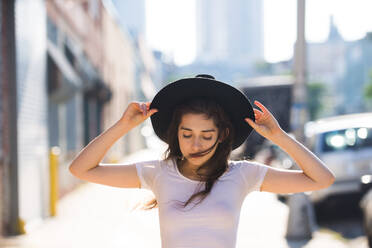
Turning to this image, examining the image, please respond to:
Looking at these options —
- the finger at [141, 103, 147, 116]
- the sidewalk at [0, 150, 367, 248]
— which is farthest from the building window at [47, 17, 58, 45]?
the finger at [141, 103, 147, 116]

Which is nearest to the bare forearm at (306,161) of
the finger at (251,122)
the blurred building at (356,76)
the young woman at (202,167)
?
the young woman at (202,167)

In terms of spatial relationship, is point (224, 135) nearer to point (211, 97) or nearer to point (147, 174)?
point (211, 97)

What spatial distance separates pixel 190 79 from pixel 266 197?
37.4 ft

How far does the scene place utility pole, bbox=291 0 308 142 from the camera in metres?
8.64

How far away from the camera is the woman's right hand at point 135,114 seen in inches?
104

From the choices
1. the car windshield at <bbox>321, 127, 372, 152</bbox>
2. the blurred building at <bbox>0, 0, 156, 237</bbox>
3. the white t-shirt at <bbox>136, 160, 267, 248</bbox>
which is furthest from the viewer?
the car windshield at <bbox>321, 127, 372, 152</bbox>

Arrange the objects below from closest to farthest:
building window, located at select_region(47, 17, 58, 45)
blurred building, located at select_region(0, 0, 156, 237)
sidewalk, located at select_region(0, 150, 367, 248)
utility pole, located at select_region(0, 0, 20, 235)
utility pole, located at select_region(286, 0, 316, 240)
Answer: sidewalk, located at select_region(0, 150, 367, 248)
utility pole, located at select_region(286, 0, 316, 240)
utility pole, located at select_region(0, 0, 20, 235)
blurred building, located at select_region(0, 0, 156, 237)
building window, located at select_region(47, 17, 58, 45)

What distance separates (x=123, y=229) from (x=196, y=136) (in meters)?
6.92

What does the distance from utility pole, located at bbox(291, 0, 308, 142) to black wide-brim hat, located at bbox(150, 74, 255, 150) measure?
20.2ft

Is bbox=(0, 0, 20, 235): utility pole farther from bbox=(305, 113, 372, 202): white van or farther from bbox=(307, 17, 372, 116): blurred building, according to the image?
bbox=(307, 17, 372, 116): blurred building

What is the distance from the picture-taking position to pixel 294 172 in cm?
261

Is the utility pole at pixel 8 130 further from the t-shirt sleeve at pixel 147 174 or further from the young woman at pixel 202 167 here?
the t-shirt sleeve at pixel 147 174

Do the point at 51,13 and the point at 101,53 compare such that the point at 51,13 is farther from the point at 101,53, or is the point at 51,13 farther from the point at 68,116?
the point at 101,53

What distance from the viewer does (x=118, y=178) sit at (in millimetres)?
2662
